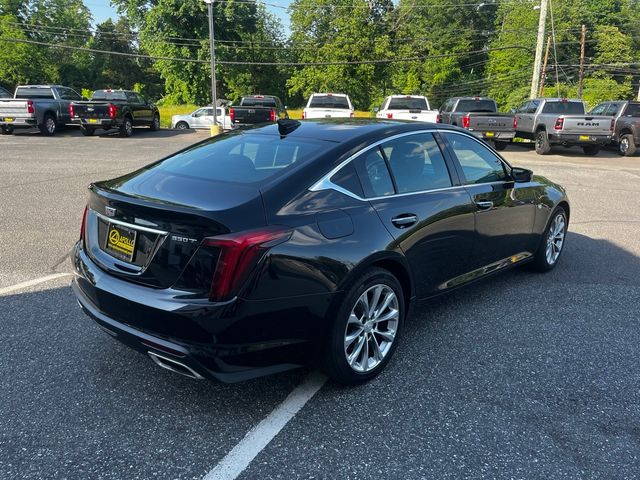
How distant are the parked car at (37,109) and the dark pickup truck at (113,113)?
1.05 m

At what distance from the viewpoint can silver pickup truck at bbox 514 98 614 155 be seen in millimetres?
16562

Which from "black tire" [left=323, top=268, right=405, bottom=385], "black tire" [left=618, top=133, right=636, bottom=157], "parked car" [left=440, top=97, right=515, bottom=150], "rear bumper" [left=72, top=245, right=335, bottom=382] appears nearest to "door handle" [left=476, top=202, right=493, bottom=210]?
"black tire" [left=323, top=268, right=405, bottom=385]

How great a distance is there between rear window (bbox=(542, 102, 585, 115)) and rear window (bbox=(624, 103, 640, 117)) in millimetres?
1433

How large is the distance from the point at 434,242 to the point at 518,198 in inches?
57.0

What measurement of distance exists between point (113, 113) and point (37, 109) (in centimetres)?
284

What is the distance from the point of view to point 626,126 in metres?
17.9

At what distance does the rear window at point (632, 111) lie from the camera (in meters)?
18.1

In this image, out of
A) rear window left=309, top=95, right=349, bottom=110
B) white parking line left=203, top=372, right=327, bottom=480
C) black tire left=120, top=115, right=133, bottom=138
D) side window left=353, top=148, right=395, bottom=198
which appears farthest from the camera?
black tire left=120, top=115, right=133, bottom=138

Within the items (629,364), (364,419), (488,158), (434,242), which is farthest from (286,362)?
(488,158)

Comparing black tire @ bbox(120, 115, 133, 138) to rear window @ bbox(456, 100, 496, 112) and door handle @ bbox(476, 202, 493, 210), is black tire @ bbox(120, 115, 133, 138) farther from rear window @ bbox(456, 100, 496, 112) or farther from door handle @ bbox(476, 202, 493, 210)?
door handle @ bbox(476, 202, 493, 210)

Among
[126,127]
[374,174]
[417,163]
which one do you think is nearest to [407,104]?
[126,127]

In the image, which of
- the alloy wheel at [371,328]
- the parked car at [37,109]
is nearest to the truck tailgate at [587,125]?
the alloy wheel at [371,328]

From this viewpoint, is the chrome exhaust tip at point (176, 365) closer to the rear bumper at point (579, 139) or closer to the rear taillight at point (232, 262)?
the rear taillight at point (232, 262)

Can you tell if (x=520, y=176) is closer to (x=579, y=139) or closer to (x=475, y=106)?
(x=579, y=139)
